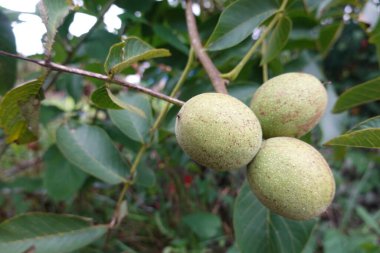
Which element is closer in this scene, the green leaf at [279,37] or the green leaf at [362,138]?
the green leaf at [362,138]


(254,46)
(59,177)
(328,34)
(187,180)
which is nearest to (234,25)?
(254,46)

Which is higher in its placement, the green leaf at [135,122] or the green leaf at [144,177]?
the green leaf at [135,122]

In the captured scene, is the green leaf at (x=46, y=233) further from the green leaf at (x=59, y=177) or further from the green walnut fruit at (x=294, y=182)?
the green walnut fruit at (x=294, y=182)

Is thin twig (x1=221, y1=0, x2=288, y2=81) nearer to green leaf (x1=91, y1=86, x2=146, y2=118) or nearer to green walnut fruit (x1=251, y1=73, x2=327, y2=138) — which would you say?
green walnut fruit (x1=251, y1=73, x2=327, y2=138)

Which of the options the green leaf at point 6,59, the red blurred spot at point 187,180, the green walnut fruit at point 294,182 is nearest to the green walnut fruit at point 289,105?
the green walnut fruit at point 294,182

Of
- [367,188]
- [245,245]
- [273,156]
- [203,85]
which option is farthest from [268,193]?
[367,188]

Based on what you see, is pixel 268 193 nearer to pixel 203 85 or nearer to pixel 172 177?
pixel 203 85
